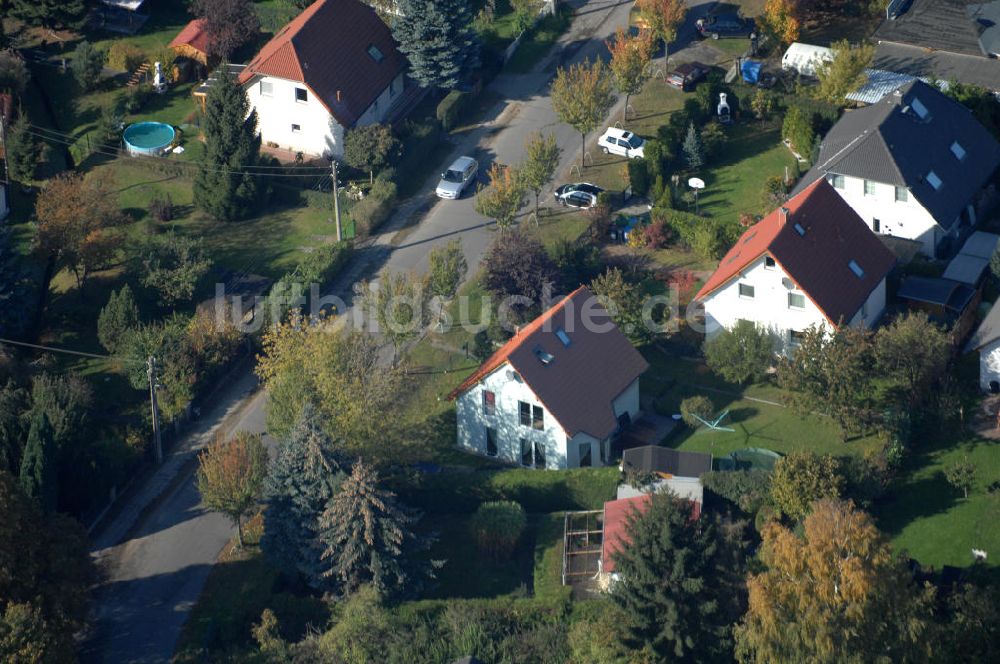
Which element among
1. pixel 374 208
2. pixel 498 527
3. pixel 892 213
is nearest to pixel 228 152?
pixel 374 208

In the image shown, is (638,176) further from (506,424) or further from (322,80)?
(506,424)

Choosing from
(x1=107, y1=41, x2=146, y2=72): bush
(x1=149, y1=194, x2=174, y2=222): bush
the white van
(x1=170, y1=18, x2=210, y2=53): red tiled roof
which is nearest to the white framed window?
the white van

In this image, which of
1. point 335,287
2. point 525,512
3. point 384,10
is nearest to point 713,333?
point 525,512

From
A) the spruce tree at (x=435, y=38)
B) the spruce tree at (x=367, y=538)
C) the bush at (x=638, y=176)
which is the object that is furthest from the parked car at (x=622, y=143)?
the spruce tree at (x=367, y=538)

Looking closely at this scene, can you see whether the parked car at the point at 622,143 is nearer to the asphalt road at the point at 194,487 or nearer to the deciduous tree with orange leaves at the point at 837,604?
the asphalt road at the point at 194,487

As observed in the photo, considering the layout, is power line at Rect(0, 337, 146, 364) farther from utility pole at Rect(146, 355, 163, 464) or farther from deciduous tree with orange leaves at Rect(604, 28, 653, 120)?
deciduous tree with orange leaves at Rect(604, 28, 653, 120)

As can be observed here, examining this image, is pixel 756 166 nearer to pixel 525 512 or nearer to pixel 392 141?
pixel 392 141
